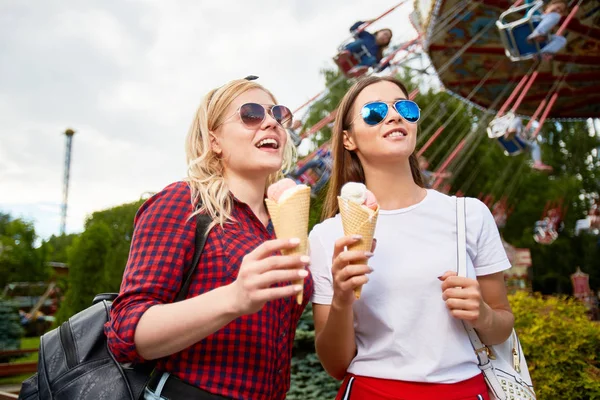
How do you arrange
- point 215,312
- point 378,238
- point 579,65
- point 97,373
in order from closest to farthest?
point 215,312 → point 97,373 → point 378,238 → point 579,65

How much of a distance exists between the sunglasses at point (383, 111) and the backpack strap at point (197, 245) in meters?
0.78

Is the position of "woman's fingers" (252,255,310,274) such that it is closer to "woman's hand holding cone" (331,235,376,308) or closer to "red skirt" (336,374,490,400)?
"woman's hand holding cone" (331,235,376,308)

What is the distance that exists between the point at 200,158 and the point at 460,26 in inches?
367

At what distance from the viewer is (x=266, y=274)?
4.22 ft

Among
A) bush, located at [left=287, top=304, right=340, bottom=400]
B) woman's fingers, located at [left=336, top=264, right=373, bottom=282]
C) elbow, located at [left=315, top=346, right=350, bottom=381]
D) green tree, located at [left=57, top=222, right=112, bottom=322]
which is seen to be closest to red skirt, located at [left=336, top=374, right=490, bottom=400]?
elbow, located at [left=315, top=346, right=350, bottom=381]

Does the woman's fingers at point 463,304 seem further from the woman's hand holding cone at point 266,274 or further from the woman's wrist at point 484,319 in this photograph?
the woman's hand holding cone at point 266,274

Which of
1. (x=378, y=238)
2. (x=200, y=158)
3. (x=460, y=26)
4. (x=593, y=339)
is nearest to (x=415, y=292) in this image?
(x=378, y=238)

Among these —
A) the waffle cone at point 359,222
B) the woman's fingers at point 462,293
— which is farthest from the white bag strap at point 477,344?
the waffle cone at point 359,222

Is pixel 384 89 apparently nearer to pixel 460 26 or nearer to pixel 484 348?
pixel 484 348

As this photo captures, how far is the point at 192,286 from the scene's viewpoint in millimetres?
1654

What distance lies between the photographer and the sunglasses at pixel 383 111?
2062mm

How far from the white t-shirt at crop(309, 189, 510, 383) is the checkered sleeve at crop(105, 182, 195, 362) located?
0.62 meters

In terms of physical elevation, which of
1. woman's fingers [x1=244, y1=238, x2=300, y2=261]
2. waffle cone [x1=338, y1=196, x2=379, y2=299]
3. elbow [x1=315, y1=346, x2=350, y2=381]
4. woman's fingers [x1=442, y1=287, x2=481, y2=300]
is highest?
waffle cone [x1=338, y1=196, x2=379, y2=299]

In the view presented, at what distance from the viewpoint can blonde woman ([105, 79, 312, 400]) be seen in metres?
1.37
